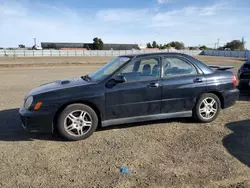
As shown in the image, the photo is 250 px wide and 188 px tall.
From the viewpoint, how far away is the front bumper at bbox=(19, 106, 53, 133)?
3.74 m

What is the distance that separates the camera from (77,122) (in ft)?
13.0

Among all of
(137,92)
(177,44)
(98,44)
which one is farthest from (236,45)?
(137,92)

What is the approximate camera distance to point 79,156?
3396 mm

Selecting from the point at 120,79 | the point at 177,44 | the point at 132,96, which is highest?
the point at 177,44

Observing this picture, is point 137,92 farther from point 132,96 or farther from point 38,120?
point 38,120

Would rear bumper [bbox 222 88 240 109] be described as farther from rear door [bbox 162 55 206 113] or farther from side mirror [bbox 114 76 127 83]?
side mirror [bbox 114 76 127 83]

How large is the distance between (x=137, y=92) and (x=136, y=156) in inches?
50.4

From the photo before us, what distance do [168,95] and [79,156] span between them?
2106mm

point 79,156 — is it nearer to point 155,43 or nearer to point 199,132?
point 199,132

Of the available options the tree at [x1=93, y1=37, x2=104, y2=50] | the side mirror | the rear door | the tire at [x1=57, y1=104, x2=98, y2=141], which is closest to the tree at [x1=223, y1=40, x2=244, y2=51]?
the tree at [x1=93, y1=37, x2=104, y2=50]

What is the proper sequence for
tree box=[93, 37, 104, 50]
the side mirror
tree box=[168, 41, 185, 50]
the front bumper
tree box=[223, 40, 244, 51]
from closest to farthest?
the front bumper < the side mirror < tree box=[93, 37, 104, 50] < tree box=[223, 40, 244, 51] < tree box=[168, 41, 185, 50]

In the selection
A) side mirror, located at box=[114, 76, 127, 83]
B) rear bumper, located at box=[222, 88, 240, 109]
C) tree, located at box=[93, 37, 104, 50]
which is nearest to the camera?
side mirror, located at box=[114, 76, 127, 83]

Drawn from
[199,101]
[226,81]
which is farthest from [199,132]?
[226,81]

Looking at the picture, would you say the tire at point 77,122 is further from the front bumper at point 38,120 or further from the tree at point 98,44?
the tree at point 98,44
